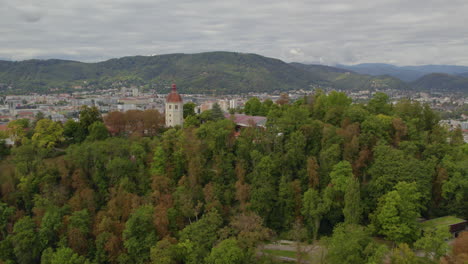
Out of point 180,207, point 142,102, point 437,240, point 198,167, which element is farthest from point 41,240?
point 142,102

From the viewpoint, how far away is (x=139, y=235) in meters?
29.2

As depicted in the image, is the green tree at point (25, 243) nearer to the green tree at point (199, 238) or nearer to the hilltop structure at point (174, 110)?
the green tree at point (199, 238)

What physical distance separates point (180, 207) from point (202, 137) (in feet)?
29.6

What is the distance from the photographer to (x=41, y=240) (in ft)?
100

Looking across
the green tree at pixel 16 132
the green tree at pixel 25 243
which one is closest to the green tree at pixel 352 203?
the green tree at pixel 25 243

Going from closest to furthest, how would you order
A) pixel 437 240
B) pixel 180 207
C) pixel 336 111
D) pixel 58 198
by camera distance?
pixel 437 240, pixel 180 207, pixel 58 198, pixel 336 111

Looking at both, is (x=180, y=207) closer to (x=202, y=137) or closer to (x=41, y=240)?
(x=202, y=137)

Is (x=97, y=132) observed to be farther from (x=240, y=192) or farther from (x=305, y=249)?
(x=305, y=249)

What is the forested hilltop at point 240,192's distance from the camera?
26.9 m

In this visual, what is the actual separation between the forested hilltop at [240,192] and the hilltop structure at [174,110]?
9.67 meters

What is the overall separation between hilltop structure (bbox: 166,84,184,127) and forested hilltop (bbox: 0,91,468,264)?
31.7ft

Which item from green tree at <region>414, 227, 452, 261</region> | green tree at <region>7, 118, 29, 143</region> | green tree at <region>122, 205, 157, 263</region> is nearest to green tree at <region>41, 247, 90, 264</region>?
green tree at <region>122, 205, 157, 263</region>

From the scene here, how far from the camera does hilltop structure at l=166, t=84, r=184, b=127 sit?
48156 mm

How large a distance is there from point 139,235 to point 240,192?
986cm
